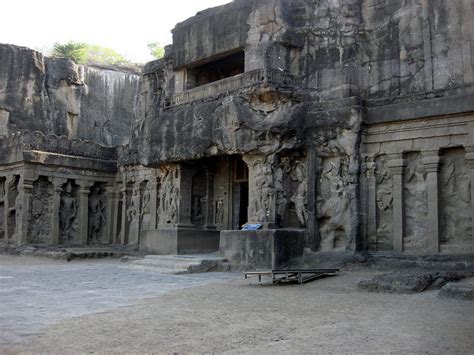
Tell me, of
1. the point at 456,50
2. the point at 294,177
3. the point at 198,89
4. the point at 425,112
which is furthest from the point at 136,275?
the point at 456,50

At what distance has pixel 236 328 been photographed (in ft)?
21.7

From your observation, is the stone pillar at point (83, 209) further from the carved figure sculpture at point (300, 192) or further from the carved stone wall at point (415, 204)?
the carved stone wall at point (415, 204)

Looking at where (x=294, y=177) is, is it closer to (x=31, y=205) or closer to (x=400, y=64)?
(x=400, y=64)

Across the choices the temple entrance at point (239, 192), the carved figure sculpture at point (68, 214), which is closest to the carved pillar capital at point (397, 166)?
the temple entrance at point (239, 192)

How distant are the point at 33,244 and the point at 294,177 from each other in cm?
1115

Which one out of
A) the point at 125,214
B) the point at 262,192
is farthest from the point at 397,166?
the point at 125,214

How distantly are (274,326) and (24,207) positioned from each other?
1645 cm

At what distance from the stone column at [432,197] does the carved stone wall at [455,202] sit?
0.46 ft

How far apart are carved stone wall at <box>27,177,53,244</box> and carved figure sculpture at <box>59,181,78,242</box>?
57cm

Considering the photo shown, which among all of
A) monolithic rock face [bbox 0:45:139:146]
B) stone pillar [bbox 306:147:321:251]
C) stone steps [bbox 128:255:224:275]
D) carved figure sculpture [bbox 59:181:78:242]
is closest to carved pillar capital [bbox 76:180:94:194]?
carved figure sculpture [bbox 59:181:78:242]

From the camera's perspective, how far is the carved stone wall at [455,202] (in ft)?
41.3

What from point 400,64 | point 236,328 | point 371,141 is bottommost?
point 236,328

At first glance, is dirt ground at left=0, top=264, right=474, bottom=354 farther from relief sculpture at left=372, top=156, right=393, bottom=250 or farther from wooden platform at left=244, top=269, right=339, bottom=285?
relief sculpture at left=372, top=156, right=393, bottom=250

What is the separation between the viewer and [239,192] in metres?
18.2
